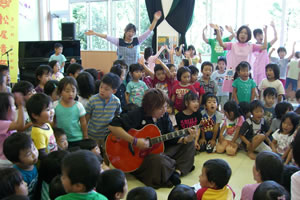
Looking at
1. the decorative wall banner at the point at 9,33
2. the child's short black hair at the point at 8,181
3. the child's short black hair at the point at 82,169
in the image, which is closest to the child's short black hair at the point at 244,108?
the child's short black hair at the point at 82,169

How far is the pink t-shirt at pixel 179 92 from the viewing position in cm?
373

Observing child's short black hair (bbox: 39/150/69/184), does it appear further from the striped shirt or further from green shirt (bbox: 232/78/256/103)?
green shirt (bbox: 232/78/256/103)

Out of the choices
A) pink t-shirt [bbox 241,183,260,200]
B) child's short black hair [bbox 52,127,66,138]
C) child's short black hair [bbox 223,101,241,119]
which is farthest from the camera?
child's short black hair [bbox 223,101,241,119]

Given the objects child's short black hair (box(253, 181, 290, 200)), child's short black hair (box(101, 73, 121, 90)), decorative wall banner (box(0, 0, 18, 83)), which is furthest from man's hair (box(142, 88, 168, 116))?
decorative wall banner (box(0, 0, 18, 83))

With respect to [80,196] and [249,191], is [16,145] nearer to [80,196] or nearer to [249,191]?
[80,196]

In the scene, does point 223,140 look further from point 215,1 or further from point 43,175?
point 215,1

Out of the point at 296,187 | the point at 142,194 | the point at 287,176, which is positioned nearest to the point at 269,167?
the point at 287,176

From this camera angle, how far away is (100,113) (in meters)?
2.84

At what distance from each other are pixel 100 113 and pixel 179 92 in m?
1.27

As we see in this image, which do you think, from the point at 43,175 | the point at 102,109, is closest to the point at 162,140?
the point at 102,109

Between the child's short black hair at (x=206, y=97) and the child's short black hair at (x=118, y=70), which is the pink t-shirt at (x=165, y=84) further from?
the child's short black hair at (x=118, y=70)

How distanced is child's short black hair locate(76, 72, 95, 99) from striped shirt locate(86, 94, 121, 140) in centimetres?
22

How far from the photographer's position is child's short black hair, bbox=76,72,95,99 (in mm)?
3000

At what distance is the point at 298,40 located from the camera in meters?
6.45
